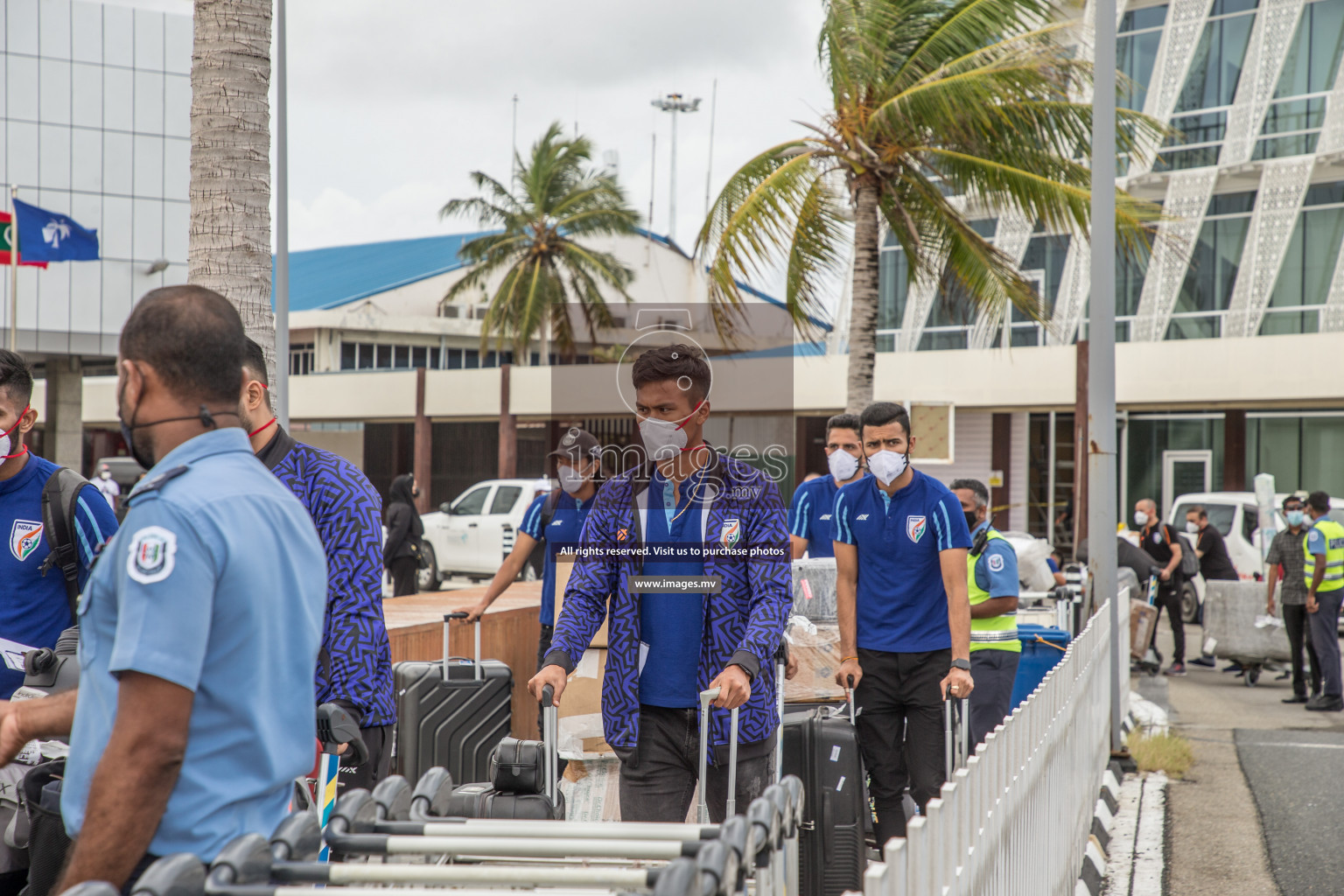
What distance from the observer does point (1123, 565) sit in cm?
1302

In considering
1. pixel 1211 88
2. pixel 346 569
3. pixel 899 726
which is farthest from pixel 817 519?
pixel 1211 88

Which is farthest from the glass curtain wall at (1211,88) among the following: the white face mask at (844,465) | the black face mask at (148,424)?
the black face mask at (148,424)

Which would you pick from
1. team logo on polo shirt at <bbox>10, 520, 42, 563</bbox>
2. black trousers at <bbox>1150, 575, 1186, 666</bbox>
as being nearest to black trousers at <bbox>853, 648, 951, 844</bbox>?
team logo on polo shirt at <bbox>10, 520, 42, 563</bbox>

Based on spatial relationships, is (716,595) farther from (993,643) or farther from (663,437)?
(993,643)

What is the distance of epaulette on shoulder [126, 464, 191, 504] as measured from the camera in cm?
204

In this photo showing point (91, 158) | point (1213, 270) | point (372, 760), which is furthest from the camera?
point (91, 158)

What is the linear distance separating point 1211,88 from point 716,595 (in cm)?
2660

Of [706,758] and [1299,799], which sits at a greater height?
[706,758]

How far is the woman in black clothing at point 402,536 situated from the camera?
44.3 ft

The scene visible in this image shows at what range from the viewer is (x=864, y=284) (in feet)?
43.1

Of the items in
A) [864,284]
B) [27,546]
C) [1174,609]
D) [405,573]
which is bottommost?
[1174,609]

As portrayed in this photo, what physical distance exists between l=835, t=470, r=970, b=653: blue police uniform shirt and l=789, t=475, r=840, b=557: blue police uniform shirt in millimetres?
1987

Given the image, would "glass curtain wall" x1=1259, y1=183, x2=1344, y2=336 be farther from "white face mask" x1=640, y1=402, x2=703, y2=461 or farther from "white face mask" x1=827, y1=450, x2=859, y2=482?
"white face mask" x1=640, y1=402, x2=703, y2=461

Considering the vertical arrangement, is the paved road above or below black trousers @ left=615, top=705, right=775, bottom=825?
below
